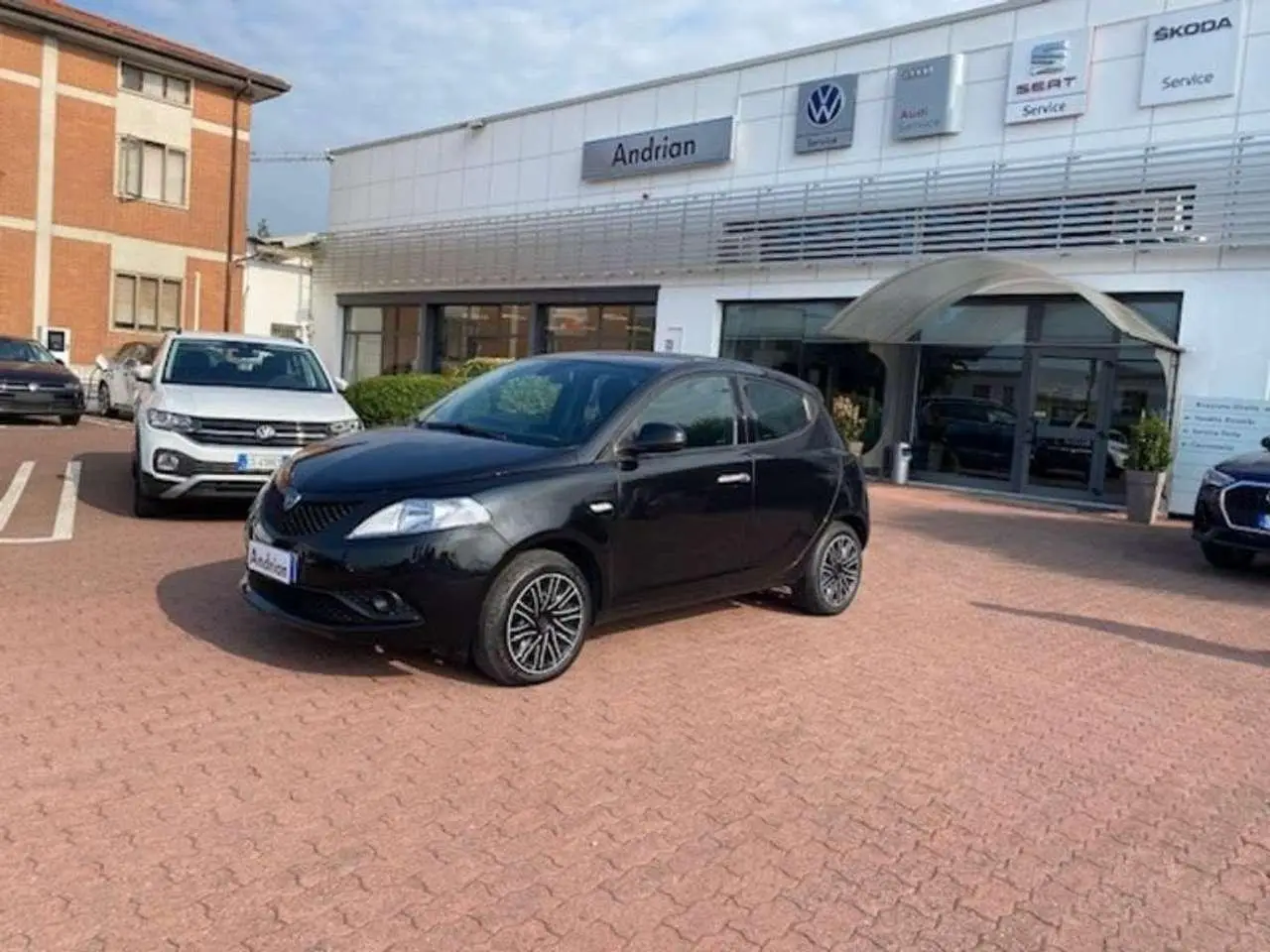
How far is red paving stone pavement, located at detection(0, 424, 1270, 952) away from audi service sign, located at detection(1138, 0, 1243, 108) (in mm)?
10992

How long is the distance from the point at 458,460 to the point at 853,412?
1357 centimetres

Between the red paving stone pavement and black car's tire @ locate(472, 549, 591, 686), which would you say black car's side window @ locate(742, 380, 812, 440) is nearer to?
the red paving stone pavement

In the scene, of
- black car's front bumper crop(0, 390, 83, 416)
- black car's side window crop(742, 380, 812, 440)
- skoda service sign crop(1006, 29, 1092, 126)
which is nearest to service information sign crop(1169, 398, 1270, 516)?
skoda service sign crop(1006, 29, 1092, 126)

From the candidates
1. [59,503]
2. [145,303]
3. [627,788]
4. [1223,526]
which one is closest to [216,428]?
[59,503]

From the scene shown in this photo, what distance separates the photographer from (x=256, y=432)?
28.2 feet

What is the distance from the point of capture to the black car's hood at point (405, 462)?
4902 millimetres

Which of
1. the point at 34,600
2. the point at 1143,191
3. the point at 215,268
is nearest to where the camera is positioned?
the point at 34,600

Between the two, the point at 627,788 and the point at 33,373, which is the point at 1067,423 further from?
the point at 33,373

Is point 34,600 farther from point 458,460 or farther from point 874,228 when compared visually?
point 874,228

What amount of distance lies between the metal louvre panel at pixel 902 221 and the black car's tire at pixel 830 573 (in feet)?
33.9

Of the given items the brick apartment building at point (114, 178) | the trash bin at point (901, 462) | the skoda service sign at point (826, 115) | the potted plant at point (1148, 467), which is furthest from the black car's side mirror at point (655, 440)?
the brick apartment building at point (114, 178)

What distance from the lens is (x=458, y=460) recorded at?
16.7 ft

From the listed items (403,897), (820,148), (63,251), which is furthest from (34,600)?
(63,251)

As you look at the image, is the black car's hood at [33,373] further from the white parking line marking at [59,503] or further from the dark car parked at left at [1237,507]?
the dark car parked at left at [1237,507]
